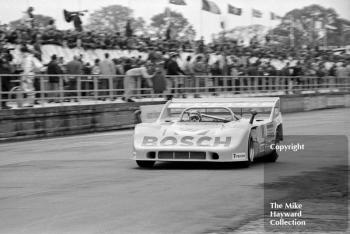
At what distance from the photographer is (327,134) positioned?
22.5 meters

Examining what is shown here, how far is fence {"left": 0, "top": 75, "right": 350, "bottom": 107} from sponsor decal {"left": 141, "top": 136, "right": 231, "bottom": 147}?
9.75 meters

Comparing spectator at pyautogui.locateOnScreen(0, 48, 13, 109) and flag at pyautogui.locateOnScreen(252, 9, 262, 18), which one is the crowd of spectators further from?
flag at pyautogui.locateOnScreen(252, 9, 262, 18)

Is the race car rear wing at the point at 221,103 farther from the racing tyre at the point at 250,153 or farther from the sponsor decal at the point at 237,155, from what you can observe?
the sponsor decal at the point at 237,155

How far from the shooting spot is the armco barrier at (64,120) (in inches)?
891

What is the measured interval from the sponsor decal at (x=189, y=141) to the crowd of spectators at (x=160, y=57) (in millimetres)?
9916

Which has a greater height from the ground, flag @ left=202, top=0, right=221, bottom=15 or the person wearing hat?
flag @ left=202, top=0, right=221, bottom=15

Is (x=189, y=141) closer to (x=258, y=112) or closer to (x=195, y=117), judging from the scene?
(x=195, y=117)

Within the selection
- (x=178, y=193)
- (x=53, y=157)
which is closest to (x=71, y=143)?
(x=53, y=157)

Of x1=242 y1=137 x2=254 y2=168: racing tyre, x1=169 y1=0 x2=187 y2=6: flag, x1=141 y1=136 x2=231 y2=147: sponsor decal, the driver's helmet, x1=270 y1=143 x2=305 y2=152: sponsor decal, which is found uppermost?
x1=169 y1=0 x2=187 y2=6: flag

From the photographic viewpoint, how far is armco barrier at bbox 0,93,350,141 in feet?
74.3

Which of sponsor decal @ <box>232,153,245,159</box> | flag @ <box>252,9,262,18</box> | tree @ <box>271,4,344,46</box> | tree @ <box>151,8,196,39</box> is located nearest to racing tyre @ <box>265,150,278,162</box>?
sponsor decal @ <box>232,153,245,159</box>

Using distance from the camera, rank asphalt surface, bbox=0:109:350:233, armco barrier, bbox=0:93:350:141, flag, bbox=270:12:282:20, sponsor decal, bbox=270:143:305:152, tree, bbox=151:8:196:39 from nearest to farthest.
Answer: asphalt surface, bbox=0:109:350:233 < sponsor decal, bbox=270:143:305:152 < armco barrier, bbox=0:93:350:141 < flag, bbox=270:12:282:20 < tree, bbox=151:8:196:39

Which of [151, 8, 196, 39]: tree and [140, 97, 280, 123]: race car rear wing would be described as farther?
[151, 8, 196, 39]: tree

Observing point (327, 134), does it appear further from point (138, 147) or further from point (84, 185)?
point (84, 185)
